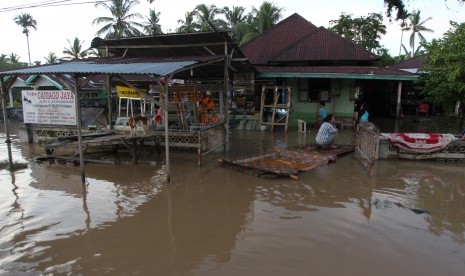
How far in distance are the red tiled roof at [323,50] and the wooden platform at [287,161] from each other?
830cm

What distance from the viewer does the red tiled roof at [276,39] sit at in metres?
20.8

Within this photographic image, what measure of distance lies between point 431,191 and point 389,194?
1.09m

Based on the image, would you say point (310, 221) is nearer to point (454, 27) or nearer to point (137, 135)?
point (137, 135)

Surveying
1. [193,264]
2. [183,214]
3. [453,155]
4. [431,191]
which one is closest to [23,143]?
[183,214]

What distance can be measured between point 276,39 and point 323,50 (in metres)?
3.67

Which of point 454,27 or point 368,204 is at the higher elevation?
point 454,27

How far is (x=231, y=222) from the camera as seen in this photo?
20.5 feet

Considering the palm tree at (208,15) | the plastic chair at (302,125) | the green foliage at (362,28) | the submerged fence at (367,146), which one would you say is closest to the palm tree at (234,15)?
the palm tree at (208,15)

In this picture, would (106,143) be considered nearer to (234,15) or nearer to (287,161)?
(287,161)

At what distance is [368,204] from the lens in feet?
23.0

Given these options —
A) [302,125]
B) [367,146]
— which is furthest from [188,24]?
[367,146]

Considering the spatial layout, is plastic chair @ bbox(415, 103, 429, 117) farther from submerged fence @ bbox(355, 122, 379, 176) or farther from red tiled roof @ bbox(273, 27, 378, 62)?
submerged fence @ bbox(355, 122, 379, 176)

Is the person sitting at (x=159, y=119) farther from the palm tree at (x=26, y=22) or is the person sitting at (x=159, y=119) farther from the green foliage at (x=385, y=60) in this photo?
the palm tree at (x=26, y=22)

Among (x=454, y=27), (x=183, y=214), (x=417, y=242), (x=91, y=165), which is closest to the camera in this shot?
(x=417, y=242)
